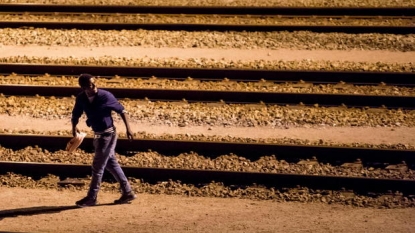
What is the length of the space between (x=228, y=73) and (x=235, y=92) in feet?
3.32

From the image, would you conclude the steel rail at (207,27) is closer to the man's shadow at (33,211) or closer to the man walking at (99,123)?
the man walking at (99,123)

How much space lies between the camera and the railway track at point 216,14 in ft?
61.0

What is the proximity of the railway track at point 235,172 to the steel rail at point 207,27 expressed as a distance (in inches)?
237

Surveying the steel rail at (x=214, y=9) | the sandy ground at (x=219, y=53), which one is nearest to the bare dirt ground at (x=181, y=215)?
the sandy ground at (x=219, y=53)

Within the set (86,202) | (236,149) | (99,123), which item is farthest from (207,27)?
(99,123)

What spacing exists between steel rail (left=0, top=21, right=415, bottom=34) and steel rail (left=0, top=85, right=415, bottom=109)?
3.77 m

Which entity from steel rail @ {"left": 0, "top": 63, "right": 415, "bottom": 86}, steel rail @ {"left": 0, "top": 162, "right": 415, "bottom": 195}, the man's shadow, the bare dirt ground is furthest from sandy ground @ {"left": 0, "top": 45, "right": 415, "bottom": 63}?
the man's shadow

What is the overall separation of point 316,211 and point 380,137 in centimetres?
288

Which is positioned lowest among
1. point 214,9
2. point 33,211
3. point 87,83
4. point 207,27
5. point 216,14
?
point 33,211

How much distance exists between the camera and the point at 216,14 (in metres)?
19.7

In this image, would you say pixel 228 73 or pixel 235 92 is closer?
pixel 235 92

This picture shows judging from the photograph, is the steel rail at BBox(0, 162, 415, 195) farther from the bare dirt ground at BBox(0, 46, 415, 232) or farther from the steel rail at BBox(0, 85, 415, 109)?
the steel rail at BBox(0, 85, 415, 109)

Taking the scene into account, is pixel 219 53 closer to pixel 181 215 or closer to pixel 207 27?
pixel 207 27

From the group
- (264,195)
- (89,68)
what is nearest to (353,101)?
(264,195)
